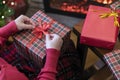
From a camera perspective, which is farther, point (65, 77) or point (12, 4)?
point (12, 4)

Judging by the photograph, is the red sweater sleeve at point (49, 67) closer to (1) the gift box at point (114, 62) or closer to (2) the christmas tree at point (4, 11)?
(1) the gift box at point (114, 62)

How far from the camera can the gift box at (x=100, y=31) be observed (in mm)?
942

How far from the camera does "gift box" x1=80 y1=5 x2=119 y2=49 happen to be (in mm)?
942

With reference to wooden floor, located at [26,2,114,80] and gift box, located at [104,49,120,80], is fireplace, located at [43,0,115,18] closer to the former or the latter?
wooden floor, located at [26,2,114,80]

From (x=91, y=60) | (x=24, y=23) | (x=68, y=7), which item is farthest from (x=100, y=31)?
(x=68, y=7)

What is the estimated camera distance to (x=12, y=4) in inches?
61.9

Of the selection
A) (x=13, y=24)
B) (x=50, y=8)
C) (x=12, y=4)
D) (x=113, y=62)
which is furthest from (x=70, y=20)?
(x=113, y=62)

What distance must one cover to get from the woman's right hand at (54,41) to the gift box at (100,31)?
96mm

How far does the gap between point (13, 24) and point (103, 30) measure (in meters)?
0.40

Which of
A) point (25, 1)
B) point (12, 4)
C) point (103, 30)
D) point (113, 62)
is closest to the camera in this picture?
point (113, 62)

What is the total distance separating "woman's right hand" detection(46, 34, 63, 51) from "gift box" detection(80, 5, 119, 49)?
0.32ft

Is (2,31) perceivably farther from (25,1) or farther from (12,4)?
(25,1)

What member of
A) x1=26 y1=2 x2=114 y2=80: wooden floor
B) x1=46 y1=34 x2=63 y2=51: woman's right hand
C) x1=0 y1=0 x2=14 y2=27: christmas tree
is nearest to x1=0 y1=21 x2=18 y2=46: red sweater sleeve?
x1=46 y1=34 x2=63 y2=51: woman's right hand

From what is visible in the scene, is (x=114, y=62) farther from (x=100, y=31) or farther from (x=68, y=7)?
(x=68, y=7)
